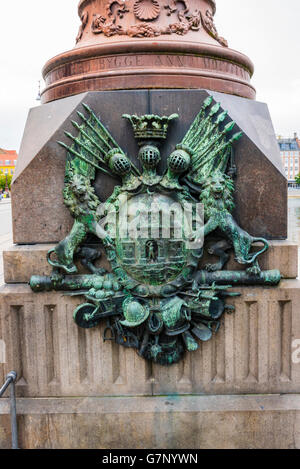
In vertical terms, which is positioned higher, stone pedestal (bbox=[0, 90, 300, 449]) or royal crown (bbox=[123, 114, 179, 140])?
royal crown (bbox=[123, 114, 179, 140])

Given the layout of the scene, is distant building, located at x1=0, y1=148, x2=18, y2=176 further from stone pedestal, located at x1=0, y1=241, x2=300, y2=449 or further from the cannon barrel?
the cannon barrel

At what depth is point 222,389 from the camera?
10.9 feet

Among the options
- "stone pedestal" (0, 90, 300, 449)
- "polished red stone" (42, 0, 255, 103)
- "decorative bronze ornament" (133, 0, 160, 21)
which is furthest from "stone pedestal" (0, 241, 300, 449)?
"decorative bronze ornament" (133, 0, 160, 21)

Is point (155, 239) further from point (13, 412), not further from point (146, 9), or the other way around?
point (146, 9)

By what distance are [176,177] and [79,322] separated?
145 cm

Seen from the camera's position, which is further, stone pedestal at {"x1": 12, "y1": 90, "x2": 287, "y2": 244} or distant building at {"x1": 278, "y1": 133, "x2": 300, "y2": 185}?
distant building at {"x1": 278, "y1": 133, "x2": 300, "y2": 185}

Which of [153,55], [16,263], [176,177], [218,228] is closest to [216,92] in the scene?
[153,55]

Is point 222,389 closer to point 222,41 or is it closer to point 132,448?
point 132,448

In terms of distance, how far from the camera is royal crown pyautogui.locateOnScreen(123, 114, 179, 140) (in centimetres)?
313

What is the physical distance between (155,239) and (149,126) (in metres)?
0.93

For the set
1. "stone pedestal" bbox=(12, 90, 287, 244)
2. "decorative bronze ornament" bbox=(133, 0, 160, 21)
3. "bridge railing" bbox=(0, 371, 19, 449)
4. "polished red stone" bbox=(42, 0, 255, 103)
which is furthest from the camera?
"decorative bronze ornament" bbox=(133, 0, 160, 21)

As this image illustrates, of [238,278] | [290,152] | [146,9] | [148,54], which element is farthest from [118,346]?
[290,152]

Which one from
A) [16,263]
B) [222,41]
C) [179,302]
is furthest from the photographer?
[222,41]

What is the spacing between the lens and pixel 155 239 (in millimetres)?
3092
